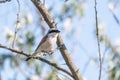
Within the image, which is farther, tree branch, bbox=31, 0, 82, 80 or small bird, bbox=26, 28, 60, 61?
small bird, bbox=26, 28, 60, 61

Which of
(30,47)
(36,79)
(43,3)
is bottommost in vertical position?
(36,79)

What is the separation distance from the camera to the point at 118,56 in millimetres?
5488

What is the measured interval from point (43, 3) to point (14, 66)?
3714 mm

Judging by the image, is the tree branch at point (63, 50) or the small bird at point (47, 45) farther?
the small bird at point (47, 45)

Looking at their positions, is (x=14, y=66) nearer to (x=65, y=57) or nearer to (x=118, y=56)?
(x=118, y=56)

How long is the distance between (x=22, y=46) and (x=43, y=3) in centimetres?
353

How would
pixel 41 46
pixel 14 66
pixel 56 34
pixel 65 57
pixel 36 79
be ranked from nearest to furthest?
1. pixel 65 57
2. pixel 56 34
3. pixel 41 46
4. pixel 36 79
5. pixel 14 66

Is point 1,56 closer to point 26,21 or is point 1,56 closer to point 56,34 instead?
point 26,21

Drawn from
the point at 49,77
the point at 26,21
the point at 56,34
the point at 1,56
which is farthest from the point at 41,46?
the point at 26,21

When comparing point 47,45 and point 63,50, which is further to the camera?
point 47,45

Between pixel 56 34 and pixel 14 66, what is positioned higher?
pixel 56 34

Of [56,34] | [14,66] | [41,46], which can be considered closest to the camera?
[56,34]

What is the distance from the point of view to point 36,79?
607cm

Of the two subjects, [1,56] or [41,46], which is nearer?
[41,46]
